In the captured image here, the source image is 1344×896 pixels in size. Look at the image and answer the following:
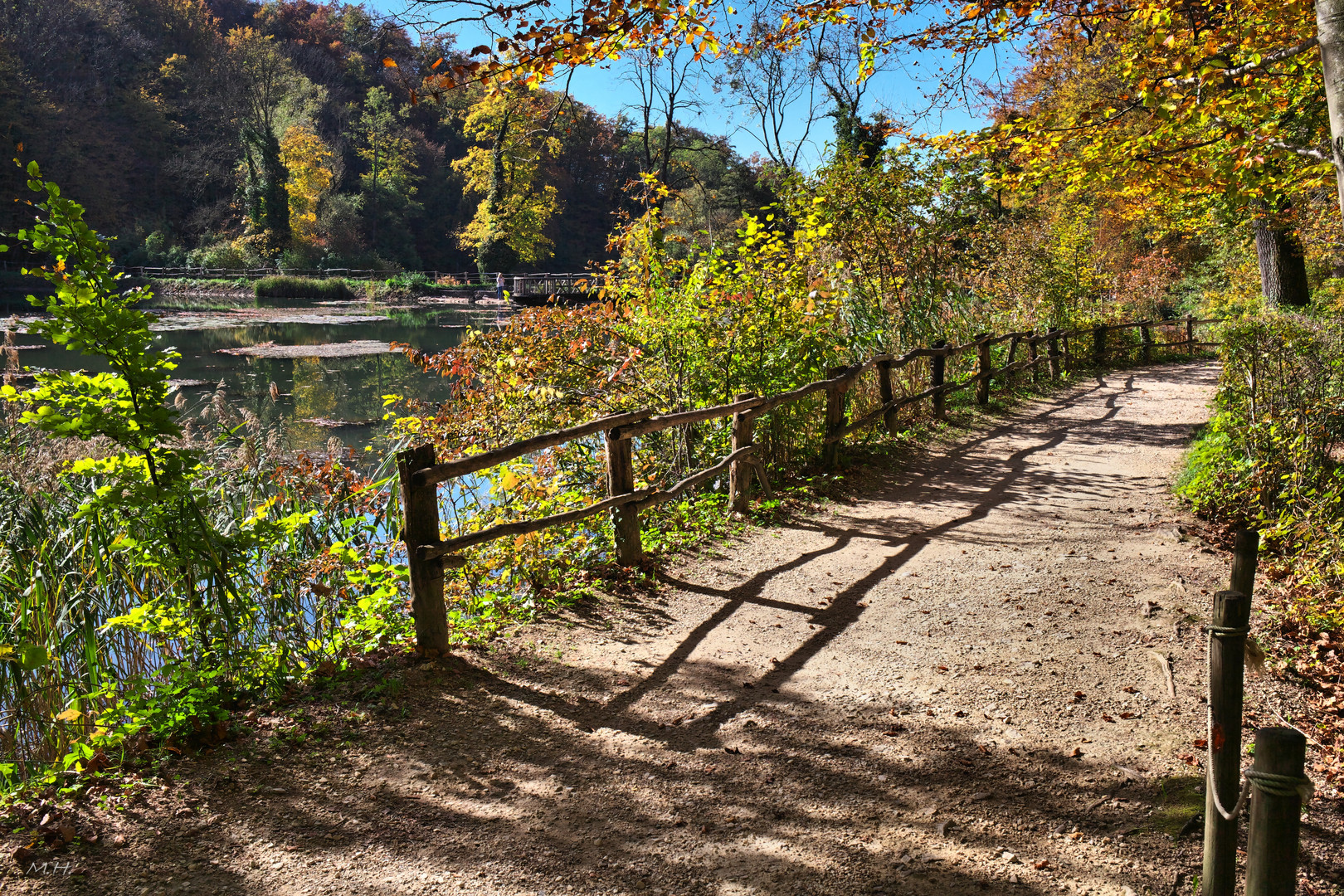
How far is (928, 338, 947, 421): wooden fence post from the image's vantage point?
10.5 metres

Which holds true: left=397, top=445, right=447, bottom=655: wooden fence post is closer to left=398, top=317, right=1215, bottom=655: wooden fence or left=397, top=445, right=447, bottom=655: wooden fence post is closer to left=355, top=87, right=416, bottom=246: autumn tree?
left=398, top=317, right=1215, bottom=655: wooden fence

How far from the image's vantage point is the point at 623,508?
543cm

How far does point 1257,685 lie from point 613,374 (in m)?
4.92

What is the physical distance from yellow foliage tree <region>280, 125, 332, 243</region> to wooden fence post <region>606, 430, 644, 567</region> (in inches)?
2103

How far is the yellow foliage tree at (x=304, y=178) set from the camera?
5284cm

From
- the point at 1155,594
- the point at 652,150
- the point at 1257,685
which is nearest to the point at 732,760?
the point at 1257,685

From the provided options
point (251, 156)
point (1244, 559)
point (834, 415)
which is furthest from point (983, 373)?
point (251, 156)

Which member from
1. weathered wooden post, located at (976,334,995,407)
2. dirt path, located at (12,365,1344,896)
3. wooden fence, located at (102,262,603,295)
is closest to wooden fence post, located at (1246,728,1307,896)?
dirt path, located at (12,365,1344,896)

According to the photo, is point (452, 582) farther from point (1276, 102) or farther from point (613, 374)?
point (1276, 102)

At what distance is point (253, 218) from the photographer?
49.5 metres

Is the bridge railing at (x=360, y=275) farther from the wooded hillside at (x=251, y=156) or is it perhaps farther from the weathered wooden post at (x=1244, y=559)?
the weathered wooden post at (x=1244, y=559)

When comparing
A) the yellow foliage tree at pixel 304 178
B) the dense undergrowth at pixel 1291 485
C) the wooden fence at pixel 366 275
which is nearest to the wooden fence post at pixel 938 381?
the dense undergrowth at pixel 1291 485

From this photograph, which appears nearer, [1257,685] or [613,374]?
[1257,685]

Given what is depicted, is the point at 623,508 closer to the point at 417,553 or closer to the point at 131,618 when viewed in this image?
the point at 417,553
